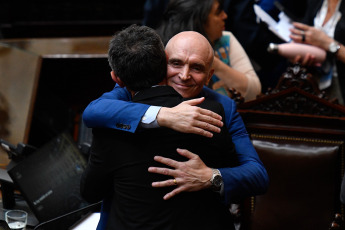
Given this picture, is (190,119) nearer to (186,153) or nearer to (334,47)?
(186,153)

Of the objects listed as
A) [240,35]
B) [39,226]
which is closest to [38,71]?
[240,35]

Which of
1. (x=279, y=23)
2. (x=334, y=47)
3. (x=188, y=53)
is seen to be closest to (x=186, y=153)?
(x=188, y=53)

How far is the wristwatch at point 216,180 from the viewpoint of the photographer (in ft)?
4.85

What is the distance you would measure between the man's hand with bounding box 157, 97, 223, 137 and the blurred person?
4.69ft

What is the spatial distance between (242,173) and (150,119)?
1.11 ft

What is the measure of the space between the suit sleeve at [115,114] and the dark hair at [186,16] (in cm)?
94

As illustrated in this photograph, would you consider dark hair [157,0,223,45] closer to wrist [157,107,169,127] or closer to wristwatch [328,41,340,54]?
wristwatch [328,41,340,54]

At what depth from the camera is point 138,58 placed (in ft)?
4.61

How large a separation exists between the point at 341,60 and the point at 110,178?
64.5 inches

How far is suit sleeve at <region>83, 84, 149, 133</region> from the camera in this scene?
142 centimetres

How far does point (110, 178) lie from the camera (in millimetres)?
1495

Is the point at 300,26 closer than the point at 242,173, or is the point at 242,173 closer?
the point at 242,173

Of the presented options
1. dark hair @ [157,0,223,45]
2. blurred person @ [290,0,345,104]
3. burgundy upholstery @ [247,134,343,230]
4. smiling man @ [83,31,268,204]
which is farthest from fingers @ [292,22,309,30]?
smiling man @ [83,31,268,204]

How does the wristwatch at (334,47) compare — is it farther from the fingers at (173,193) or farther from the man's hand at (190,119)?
the fingers at (173,193)
